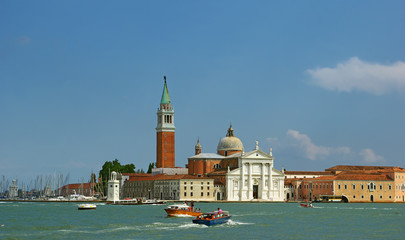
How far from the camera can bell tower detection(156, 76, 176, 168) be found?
405 ft

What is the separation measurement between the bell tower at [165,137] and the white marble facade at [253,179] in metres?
16.0

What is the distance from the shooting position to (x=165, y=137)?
124 metres

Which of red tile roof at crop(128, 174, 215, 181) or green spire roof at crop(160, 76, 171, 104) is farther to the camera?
green spire roof at crop(160, 76, 171, 104)

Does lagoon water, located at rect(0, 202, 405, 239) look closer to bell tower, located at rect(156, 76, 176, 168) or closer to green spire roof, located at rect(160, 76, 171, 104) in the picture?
bell tower, located at rect(156, 76, 176, 168)

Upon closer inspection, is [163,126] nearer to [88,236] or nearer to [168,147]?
[168,147]

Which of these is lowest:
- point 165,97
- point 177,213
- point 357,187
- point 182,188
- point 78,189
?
point 177,213

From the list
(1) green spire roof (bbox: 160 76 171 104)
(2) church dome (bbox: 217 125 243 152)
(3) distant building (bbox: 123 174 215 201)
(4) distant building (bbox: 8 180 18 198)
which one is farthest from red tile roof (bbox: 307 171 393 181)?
(4) distant building (bbox: 8 180 18 198)

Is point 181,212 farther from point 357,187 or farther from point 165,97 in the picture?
point 165,97

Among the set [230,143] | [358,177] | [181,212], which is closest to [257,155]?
[230,143]

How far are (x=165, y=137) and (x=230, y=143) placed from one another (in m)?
10.7

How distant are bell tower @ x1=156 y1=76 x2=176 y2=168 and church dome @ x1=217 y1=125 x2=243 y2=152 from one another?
7942mm

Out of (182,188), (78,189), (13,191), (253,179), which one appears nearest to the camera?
(182,188)

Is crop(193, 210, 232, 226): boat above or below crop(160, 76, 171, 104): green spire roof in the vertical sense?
below

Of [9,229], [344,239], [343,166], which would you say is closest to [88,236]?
[9,229]
